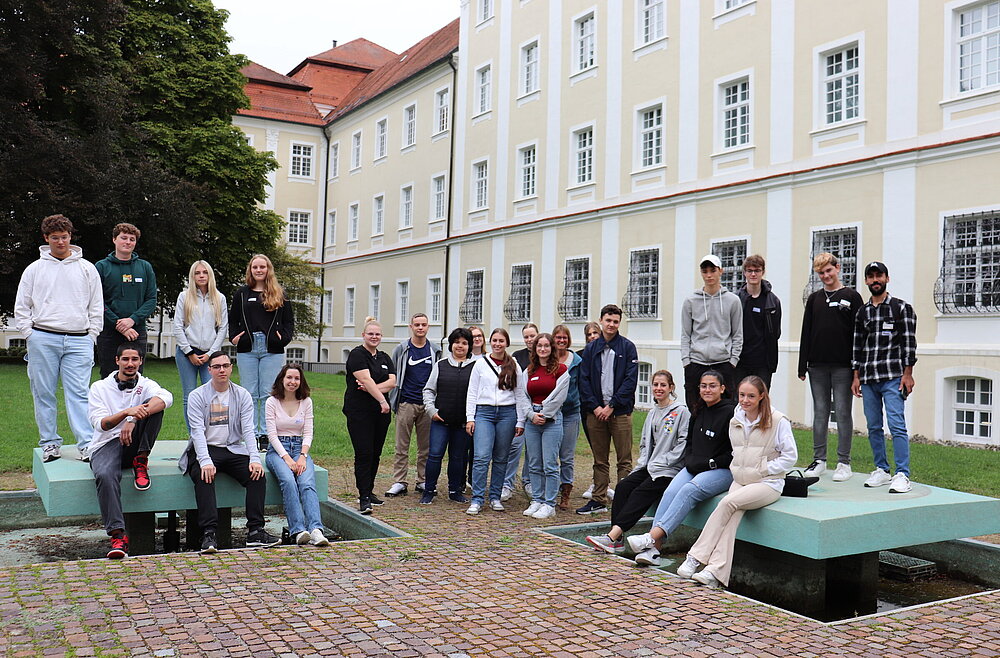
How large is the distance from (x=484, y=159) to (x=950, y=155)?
17325 millimetres

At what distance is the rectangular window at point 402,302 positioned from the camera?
37.9 metres

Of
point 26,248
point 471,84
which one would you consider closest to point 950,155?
point 471,84


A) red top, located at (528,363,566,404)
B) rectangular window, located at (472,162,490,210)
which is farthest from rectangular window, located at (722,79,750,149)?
red top, located at (528,363,566,404)

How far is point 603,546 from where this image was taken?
297 inches

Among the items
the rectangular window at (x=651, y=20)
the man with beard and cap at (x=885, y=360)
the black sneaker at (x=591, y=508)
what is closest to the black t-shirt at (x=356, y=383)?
the black sneaker at (x=591, y=508)

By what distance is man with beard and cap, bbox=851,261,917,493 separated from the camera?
8156 millimetres

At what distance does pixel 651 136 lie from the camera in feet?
79.6

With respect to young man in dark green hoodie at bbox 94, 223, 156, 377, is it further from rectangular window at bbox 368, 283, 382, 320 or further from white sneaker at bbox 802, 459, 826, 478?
rectangular window at bbox 368, 283, 382, 320

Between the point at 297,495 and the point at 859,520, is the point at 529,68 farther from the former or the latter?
the point at 859,520

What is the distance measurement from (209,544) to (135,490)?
34.2 inches

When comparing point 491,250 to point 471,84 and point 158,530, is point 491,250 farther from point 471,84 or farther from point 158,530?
point 158,530

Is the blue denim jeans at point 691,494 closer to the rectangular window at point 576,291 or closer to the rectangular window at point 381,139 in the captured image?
the rectangular window at point 576,291

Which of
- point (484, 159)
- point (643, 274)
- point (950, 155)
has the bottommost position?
point (643, 274)

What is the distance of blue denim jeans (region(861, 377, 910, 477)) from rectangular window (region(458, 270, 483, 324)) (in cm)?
2356
